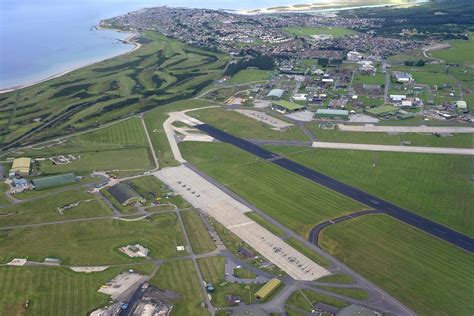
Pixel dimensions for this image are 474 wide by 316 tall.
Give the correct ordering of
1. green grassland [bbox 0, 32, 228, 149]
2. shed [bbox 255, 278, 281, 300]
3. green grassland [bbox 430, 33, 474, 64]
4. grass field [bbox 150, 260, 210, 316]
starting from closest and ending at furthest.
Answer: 1. grass field [bbox 150, 260, 210, 316]
2. shed [bbox 255, 278, 281, 300]
3. green grassland [bbox 0, 32, 228, 149]
4. green grassland [bbox 430, 33, 474, 64]

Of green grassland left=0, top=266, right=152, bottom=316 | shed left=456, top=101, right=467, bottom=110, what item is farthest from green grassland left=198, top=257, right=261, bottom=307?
shed left=456, top=101, right=467, bottom=110

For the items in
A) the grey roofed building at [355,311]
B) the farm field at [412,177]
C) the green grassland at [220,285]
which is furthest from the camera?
the farm field at [412,177]

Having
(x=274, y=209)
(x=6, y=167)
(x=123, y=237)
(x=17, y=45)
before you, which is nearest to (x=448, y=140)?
(x=274, y=209)

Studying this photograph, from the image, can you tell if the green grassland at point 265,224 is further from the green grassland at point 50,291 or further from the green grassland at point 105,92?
the green grassland at point 105,92

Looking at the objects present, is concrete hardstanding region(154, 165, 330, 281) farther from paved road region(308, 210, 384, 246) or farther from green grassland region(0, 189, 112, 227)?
green grassland region(0, 189, 112, 227)

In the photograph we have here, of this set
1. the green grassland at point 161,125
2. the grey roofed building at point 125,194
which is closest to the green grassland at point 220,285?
the grey roofed building at point 125,194

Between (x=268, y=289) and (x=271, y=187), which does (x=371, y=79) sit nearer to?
(x=271, y=187)
